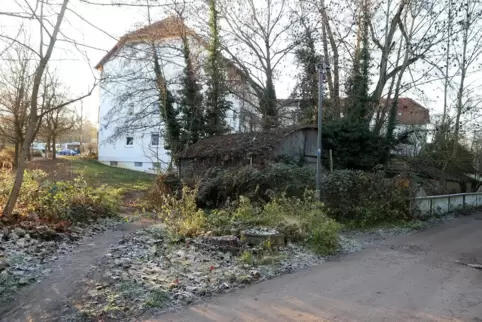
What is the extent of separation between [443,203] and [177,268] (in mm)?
13181

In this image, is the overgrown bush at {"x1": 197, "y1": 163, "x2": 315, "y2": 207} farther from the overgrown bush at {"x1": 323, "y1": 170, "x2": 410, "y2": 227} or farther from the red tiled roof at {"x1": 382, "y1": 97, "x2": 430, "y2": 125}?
the red tiled roof at {"x1": 382, "y1": 97, "x2": 430, "y2": 125}

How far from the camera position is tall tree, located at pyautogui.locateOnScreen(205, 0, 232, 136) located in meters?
22.3

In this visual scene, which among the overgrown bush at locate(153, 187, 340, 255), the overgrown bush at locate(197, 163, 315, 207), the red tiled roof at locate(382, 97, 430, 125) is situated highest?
the red tiled roof at locate(382, 97, 430, 125)

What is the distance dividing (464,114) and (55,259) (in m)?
20.8

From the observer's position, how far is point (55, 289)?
5.00 metres

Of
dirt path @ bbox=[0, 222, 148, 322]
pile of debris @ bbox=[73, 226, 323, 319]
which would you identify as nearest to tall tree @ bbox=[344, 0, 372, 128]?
pile of debris @ bbox=[73, 226, 323, 319]

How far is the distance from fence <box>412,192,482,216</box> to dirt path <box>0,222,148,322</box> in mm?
10606

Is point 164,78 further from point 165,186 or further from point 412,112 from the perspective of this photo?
point 412,112

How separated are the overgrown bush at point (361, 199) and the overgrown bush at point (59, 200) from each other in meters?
6.80

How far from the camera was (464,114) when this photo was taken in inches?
806

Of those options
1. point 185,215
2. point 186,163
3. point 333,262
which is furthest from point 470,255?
point 186,163

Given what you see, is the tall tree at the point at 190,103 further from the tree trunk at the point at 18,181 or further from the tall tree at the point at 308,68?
the tree trunk at the point at 18,181

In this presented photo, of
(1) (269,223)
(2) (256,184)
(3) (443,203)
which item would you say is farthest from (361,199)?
(3) (443,203)

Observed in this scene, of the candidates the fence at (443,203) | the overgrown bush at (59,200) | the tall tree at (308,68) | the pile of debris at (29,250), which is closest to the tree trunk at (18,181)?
the overgrown bush at (59,200)
